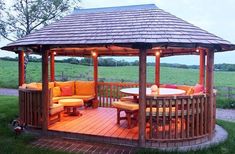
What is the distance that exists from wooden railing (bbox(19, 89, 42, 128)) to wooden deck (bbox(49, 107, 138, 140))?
0.47m

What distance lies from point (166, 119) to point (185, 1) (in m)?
20.4

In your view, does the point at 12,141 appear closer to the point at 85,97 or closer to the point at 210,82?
the point at 85,97

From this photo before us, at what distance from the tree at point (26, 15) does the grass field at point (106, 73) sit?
3965 millimetres

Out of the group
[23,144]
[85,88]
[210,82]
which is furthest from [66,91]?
[210,82]

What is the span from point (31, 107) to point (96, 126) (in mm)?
1906

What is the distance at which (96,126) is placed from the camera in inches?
315

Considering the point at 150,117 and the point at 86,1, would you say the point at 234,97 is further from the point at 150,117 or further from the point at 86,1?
the point at 86,1

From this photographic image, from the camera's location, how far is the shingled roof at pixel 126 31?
21.4ft

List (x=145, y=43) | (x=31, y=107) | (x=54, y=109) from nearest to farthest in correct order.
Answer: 1. (x=145, y=43)
2. (x=31, y=107)
3. (x=54, y=109)

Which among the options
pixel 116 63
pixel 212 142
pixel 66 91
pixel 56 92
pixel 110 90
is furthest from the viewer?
pixel 116 63

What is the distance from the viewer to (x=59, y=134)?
24.5 feet

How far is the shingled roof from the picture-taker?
6.53 meters

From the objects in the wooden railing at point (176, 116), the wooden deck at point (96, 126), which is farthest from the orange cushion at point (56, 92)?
the wooden railing at point (176, 116)

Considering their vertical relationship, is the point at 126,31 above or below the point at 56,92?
above
